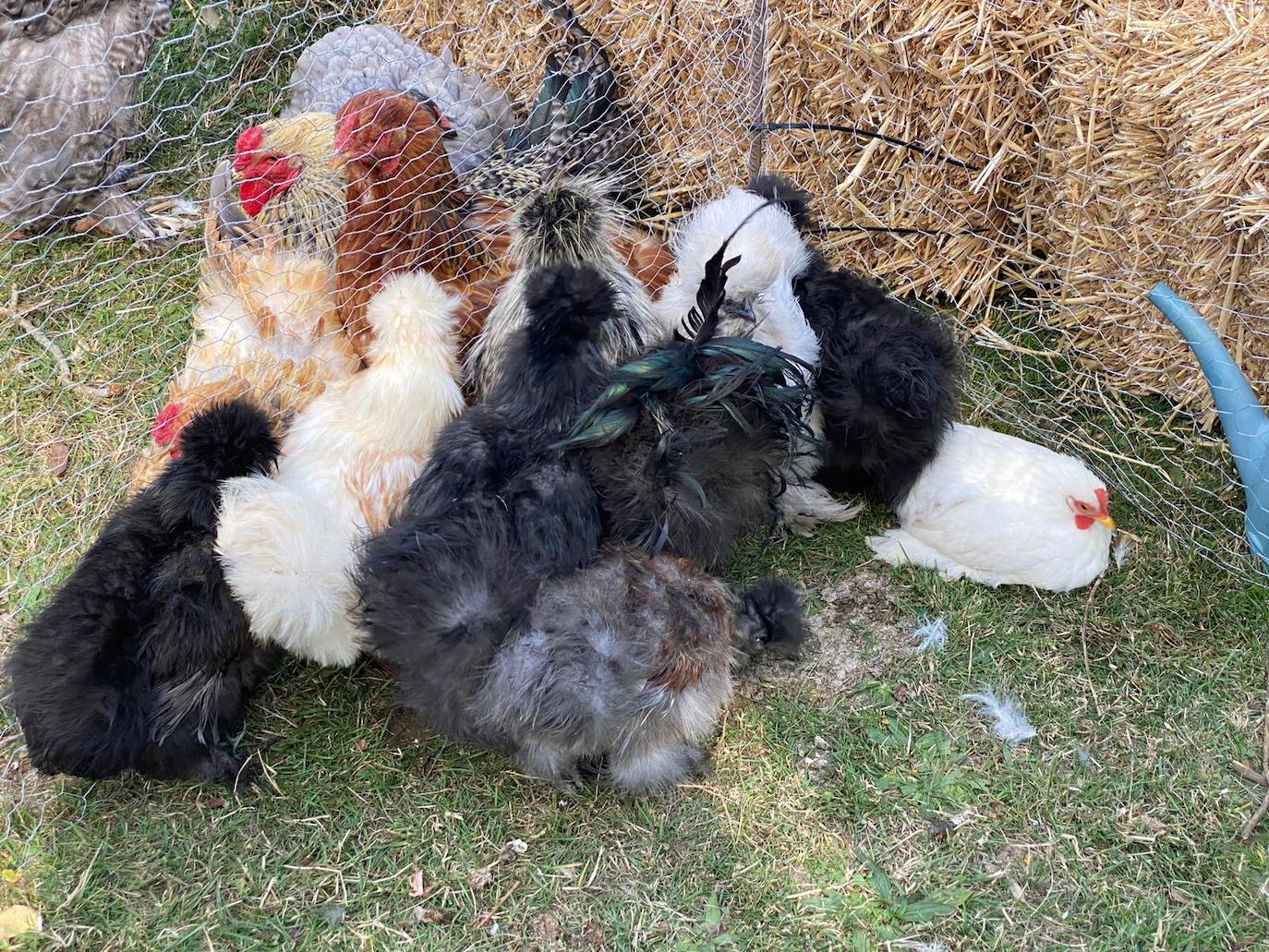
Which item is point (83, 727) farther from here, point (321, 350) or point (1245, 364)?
point (1245, 364)

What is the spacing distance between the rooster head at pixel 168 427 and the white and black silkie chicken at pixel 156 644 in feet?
0.76

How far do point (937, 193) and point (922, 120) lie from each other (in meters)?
0.26

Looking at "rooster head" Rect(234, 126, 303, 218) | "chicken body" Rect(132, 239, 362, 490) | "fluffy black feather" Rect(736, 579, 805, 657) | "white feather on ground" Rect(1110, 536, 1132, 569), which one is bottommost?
"white feather on ground" Rect(1110, 536, 1132, 569)

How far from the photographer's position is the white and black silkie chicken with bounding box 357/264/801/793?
2.06 meters

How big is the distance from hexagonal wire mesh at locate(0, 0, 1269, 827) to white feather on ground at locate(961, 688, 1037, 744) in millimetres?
844

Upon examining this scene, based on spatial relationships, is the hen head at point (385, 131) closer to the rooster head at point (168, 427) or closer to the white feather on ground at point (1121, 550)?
the rooster head at point (168, 427)

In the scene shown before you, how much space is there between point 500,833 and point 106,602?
1.05m

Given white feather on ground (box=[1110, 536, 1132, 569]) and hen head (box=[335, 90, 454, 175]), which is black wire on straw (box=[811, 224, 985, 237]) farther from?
hen head (box=[335, 90, 454, 175])

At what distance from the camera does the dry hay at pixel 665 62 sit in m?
3.37

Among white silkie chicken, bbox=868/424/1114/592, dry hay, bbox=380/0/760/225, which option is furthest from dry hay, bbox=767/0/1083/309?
white silkie chicken, bbox=868/424/1114/592

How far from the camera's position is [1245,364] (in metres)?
2.88

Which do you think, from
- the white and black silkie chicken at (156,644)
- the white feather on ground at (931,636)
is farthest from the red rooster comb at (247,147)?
the white feather on ground at (931,636)

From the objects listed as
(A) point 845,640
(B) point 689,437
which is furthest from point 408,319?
(A) point 845,640

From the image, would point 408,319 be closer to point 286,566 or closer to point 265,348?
point 265,348
